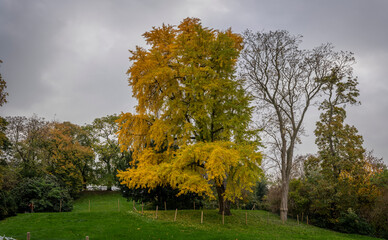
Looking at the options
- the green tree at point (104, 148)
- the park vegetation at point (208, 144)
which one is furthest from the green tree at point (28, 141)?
the green tree at point (104, 148)

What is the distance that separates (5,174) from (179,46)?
1844 cm

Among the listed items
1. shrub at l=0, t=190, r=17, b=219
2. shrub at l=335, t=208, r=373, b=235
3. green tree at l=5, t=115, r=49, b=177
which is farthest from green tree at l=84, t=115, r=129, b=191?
shrub at l=335, t=208, r=373, b=235

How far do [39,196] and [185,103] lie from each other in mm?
18175

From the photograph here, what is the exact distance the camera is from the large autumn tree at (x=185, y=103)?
609 inches

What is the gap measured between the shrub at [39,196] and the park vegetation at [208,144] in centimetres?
10

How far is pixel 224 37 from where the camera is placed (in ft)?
53.5

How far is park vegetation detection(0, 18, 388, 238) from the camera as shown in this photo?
609 inches

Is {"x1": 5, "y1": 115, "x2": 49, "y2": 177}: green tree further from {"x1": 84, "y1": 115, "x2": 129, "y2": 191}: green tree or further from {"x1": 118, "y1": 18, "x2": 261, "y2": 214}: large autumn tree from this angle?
{"x1": 118, "y1": 18, "x2": 261, "y2": 214}: large autumn tree

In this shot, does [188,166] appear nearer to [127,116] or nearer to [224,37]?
[127,116]

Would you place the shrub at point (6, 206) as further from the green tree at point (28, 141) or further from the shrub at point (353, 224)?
the shrub at point (353, 224)

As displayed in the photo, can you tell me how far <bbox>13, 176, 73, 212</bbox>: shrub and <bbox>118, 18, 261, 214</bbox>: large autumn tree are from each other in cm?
1331

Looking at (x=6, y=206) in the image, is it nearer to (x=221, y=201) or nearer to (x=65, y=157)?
(x=65, y=157)

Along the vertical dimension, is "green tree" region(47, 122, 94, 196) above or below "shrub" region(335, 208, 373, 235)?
above

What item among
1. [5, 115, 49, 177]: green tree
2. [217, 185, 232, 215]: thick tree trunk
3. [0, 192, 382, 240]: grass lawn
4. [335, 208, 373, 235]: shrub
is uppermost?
[5, 115, 49, 177]: green tree
